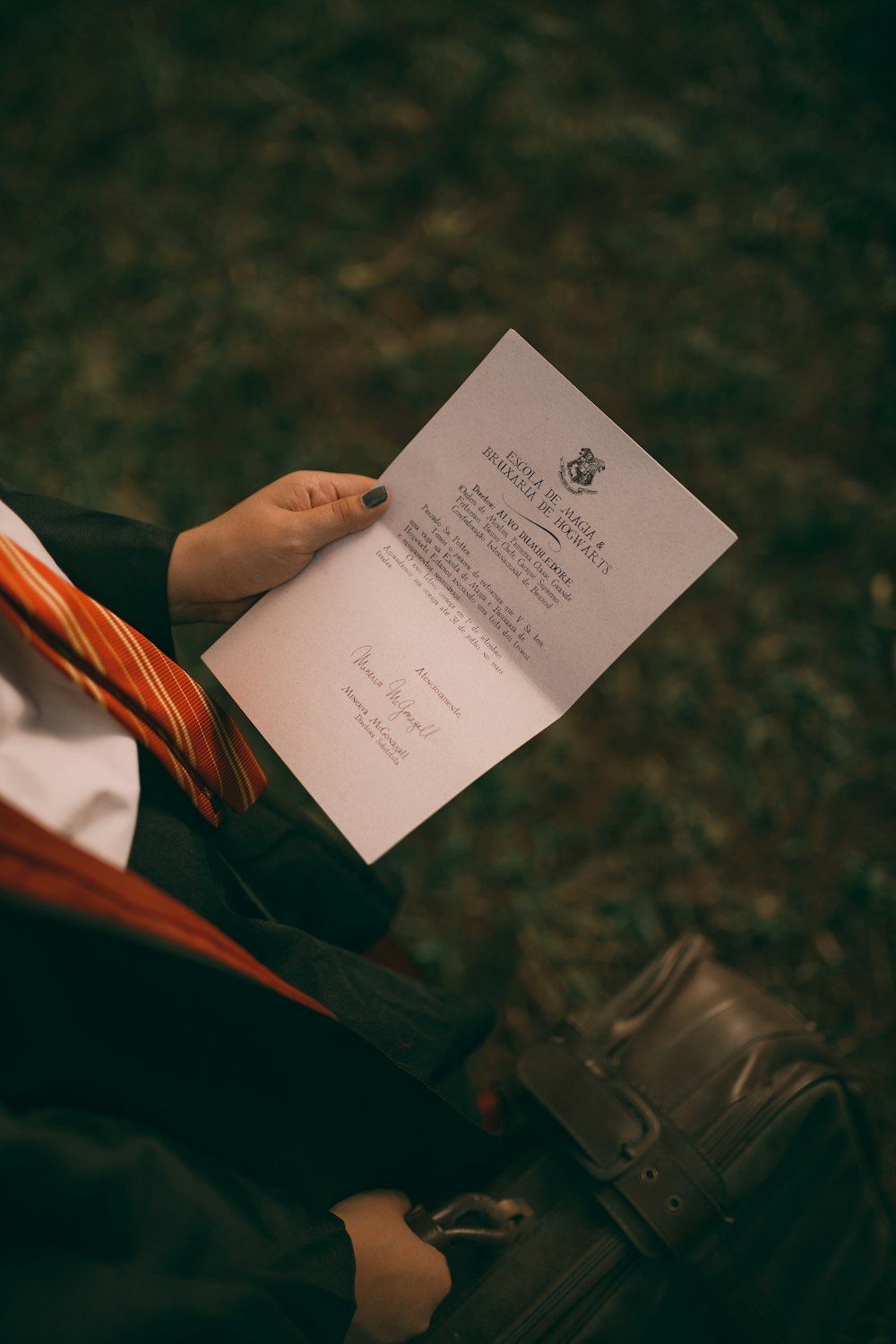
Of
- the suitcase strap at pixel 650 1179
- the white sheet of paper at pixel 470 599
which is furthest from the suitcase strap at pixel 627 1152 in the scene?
the white sheet of paper at pixel 470 599

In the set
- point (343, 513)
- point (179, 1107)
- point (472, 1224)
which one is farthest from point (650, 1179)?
point (343, 513)

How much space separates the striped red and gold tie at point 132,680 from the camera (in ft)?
1.86

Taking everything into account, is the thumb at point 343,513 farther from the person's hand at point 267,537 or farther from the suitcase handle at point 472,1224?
the suitcase handle at point 472,1224

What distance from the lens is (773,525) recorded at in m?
1.38

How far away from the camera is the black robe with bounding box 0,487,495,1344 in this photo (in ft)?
1.62

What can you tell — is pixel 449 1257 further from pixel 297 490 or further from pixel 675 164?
pixel 675 164

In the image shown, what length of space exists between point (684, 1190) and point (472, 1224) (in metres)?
0.22

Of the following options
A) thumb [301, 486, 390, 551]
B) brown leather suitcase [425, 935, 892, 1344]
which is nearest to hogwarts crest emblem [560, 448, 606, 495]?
thumb [301, 486, 390, 551]

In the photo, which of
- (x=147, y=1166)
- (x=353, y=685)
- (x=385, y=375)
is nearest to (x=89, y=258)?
(x=385, y=375)

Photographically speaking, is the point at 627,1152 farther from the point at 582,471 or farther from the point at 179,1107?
the point at 582,471

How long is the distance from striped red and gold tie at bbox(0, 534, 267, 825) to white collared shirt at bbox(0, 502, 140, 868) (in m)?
0.02

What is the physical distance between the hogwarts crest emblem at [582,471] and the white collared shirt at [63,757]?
441 millimetres

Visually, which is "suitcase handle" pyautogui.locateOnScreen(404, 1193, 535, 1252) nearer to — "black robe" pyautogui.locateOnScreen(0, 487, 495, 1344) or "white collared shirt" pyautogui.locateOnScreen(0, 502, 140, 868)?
"black robe" pyautogui.locateOnScreen(0, 487, 495, 1344)

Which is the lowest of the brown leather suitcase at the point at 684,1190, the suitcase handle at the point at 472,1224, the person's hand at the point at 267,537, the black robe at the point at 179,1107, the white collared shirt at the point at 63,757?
the brown leather suitcase at the point at 684,1190
